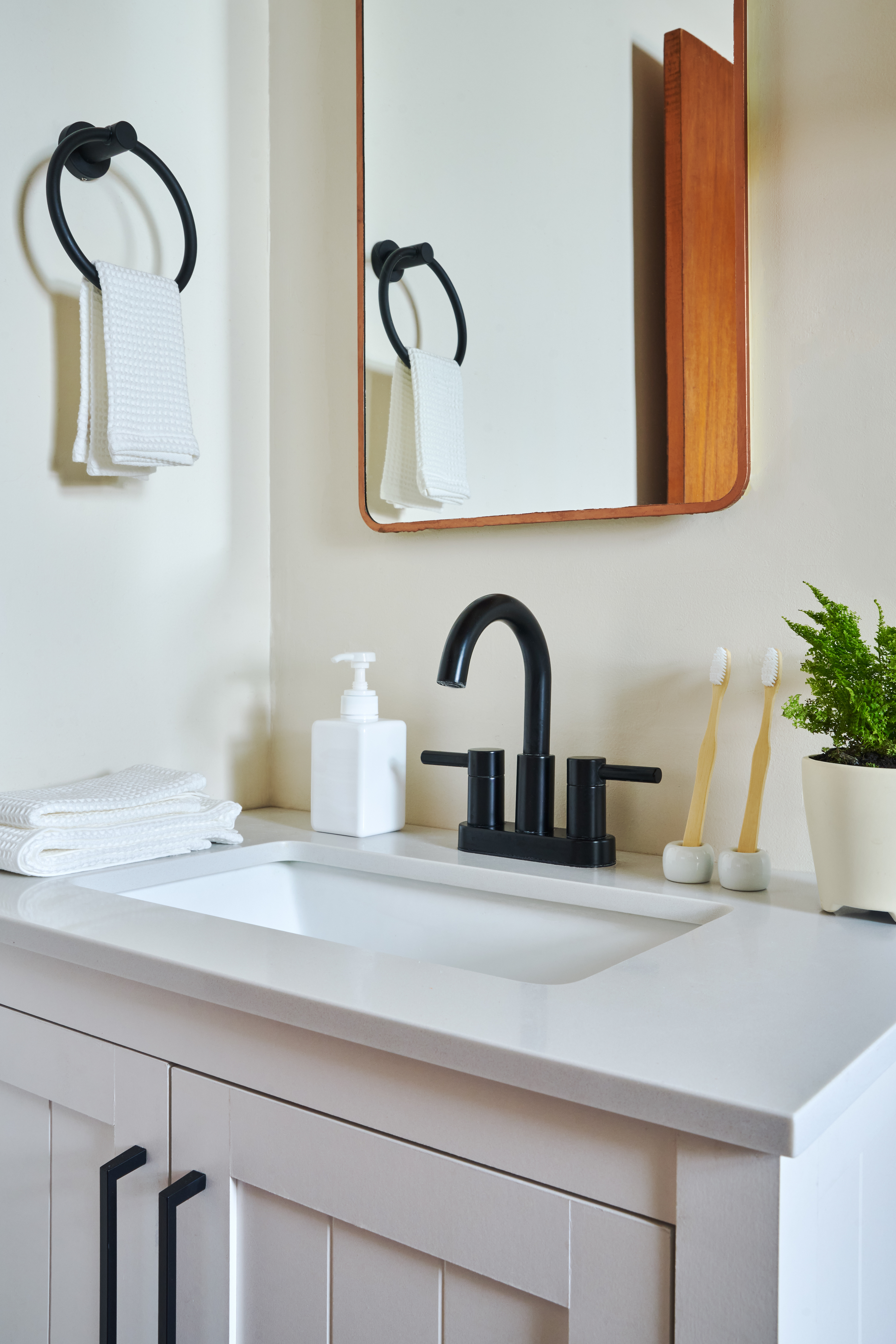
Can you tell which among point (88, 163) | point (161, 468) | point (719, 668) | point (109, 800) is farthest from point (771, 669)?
point (88, 163)

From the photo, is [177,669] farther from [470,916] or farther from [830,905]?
[830,905]

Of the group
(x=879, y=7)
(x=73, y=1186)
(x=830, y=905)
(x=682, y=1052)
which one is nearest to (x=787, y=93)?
(x=879, y=7)

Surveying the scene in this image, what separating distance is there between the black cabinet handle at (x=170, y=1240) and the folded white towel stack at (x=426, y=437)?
77 cm

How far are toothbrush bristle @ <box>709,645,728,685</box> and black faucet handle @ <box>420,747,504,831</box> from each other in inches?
9.4

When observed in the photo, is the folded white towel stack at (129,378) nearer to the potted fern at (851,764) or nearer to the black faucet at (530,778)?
the black faucet at (530,778)

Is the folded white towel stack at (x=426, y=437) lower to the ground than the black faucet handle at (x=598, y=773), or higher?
higher

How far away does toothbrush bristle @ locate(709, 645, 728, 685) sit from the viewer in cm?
97

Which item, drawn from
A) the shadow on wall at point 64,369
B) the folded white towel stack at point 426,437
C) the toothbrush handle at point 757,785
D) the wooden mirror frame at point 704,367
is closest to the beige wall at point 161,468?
the shadow on wall at point 64,369

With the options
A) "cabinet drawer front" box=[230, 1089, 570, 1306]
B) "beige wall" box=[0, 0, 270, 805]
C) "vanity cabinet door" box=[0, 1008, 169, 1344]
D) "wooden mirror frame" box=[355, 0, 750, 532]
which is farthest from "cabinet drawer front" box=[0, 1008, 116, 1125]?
"wooden mirror frame" box=[355, 0, 750, 532]

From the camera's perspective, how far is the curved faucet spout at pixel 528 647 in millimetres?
993

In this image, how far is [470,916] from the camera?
99 centimetres

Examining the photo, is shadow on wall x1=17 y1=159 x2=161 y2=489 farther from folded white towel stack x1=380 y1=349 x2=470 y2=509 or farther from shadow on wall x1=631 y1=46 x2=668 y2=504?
shadow on wall x1=631 y1=46 x2=668 y2=504

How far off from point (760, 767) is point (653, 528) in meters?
0.27

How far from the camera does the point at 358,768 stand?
1.14 meters
